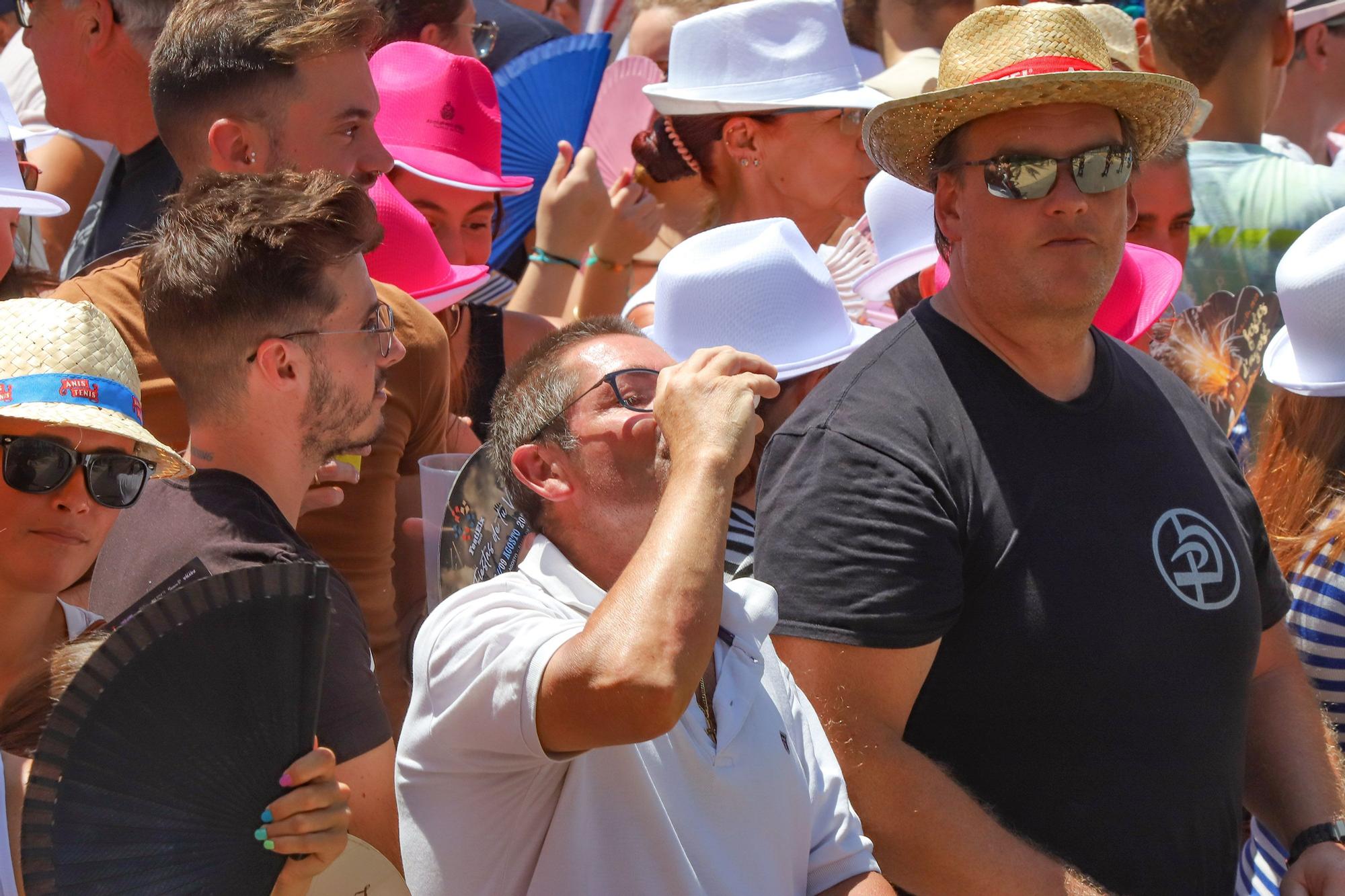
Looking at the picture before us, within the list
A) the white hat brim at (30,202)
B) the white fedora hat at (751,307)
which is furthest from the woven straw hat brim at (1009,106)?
the white hat brim at (30,202)

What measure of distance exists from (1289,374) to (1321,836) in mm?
1041

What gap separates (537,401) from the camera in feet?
8.00

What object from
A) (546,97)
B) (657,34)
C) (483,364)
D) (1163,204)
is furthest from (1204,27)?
(483,364)

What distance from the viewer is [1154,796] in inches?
95.9

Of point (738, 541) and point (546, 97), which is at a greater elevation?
point (546, 97)

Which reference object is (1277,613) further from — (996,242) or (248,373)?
(248,373)

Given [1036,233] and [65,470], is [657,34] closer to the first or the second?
[1036,233]

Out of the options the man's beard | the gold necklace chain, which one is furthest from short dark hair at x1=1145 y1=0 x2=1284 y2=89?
the gold necklace chain

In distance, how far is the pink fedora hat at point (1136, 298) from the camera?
3742 millimetres

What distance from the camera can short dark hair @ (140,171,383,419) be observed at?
8.64ft

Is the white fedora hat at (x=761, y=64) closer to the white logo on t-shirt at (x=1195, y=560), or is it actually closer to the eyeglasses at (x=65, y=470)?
the white logo on t-shirt at (x=1195, y=560)

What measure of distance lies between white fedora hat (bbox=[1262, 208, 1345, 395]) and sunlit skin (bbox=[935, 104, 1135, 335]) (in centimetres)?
69

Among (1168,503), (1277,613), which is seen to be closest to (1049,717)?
(1168,503)

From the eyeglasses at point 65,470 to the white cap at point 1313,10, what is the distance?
440 cm
